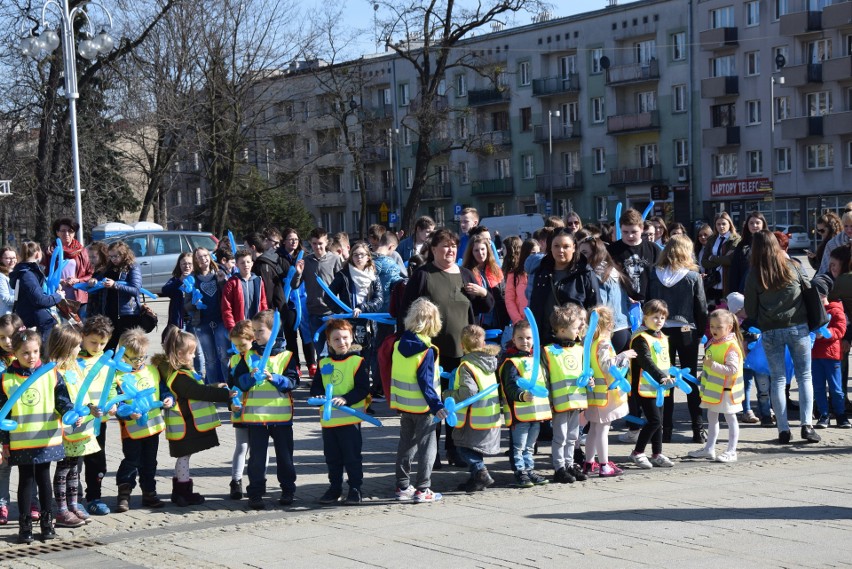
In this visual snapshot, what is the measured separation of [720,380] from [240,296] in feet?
17.3

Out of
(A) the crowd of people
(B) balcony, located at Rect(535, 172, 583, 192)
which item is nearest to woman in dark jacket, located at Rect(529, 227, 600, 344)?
(A) the crowd of people

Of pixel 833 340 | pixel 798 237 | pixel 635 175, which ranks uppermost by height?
pixel 635 175

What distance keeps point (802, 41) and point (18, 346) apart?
56081mm

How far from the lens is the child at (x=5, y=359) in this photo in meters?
8.15

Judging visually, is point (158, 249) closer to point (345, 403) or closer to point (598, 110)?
point (345, 403)

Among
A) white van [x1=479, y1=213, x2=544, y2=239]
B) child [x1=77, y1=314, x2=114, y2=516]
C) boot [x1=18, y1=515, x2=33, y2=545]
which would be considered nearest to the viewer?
boot [x1=18, y1=515, x2=33, y2=545]

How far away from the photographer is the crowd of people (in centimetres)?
818

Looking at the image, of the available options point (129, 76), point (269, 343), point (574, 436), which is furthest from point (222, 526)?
point (129, 76)

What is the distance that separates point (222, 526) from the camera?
7934mm

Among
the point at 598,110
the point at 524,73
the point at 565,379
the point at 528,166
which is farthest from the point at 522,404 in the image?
the point at 524,73

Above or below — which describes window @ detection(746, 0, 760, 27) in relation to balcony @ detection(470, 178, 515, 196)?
above

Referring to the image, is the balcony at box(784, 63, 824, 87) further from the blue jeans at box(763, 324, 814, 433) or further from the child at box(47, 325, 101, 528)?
the child at box(47, 325, 101, 528)

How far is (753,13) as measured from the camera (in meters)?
60.1

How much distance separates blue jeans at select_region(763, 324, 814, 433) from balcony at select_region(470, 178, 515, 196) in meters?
60.2
